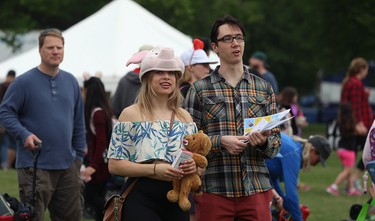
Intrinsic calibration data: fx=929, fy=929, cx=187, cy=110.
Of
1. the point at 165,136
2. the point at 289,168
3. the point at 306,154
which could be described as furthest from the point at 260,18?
the point at 165,136

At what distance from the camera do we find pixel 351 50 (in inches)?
1398

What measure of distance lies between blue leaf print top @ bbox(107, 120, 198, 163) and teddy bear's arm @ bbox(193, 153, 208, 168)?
137mm

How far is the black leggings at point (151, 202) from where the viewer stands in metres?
5.90

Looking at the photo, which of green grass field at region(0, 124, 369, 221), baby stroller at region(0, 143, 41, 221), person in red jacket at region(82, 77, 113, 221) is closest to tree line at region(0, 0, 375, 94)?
green grass field at region(0, 124, 369, 221)

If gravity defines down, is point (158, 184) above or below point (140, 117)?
below

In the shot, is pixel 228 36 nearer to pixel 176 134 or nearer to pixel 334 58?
pixel 176 134

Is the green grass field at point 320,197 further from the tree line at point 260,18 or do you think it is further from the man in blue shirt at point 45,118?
the tree line at point 260,18

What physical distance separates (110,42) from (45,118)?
30.4ft

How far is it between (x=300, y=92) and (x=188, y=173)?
171 ft

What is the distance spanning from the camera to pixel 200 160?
593 cm

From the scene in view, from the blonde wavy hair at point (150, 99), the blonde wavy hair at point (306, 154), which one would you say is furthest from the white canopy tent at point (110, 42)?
the blonde wavy hair at point (150, 99)

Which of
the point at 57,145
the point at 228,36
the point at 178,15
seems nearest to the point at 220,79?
the point at 228,36

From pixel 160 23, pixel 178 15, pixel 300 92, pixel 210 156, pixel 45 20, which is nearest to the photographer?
pixel 210 156

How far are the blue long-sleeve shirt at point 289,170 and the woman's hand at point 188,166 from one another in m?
1.96
